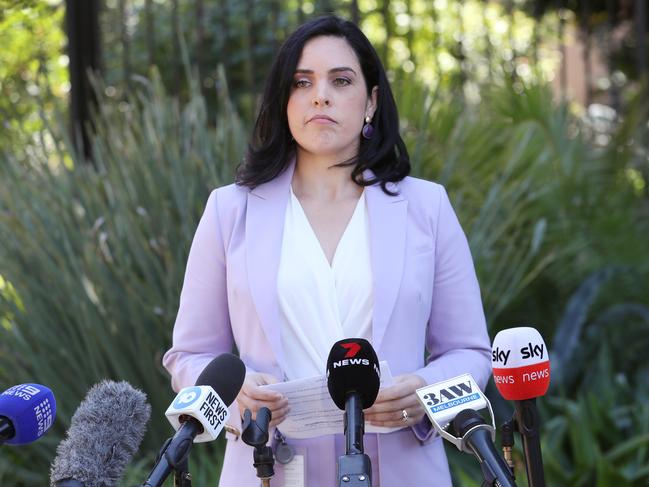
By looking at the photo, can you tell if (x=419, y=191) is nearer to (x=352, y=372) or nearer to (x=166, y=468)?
(x=352, y=372)

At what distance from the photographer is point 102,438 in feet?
5.41

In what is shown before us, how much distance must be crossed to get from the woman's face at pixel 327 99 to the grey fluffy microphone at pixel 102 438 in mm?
953

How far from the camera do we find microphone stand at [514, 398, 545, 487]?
1696 mm

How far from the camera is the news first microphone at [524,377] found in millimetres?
1740

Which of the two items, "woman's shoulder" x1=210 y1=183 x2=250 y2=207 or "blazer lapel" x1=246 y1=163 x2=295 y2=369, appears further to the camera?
"woman's shoulder" x1=210 y1=183 x2=250 y2=207

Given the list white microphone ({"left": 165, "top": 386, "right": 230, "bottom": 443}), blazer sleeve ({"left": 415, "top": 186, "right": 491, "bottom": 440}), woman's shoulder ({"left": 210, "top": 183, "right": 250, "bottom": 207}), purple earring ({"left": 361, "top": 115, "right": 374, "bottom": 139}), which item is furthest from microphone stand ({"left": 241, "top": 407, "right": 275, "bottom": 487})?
purple earring ({"left": 361, "top": 115, "right": 374, "bottom": 139})

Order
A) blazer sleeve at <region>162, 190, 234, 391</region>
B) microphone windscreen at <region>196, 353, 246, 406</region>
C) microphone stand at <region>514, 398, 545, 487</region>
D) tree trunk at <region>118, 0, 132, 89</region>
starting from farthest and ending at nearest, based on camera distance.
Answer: tree trunk at <region>118, 0, 132, 89</region> < blazer sleeve at <region>162, 190, 234, 391</region> < microphone windscreen at <region>196, 353, 246, 406</region> < microphone stand at <region>514, 398, 545, 487</region>

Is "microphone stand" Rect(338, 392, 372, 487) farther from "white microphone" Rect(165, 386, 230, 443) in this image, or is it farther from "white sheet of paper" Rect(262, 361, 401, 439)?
"white sheet of paper" Rect(262, 361, 401, 439)

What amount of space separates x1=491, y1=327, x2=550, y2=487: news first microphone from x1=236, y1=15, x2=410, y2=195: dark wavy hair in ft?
2.75

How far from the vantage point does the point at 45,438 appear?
4.02 metres

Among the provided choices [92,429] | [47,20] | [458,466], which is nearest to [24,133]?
[47,20]

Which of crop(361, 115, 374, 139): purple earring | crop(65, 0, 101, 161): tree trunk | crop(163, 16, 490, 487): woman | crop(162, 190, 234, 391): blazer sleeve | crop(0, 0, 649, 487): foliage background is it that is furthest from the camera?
crop(65, 0, 101, 161): tree trunk

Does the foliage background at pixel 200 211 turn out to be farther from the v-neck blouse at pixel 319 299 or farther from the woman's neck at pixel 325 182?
the v-neck blouse at pixel 319 299

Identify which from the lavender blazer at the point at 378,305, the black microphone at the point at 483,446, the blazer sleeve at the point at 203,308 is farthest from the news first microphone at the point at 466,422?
the blazer sleeve at the point at 203,308
